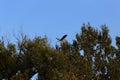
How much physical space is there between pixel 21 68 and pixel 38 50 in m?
1.58

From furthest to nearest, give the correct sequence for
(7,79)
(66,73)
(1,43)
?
(1,43)
(7,79)
(66,73)

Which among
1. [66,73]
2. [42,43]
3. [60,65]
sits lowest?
[66,73]

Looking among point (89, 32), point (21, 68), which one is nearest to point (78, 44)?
point (89, 32)

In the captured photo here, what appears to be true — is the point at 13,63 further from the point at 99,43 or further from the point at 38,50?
the point at 99,43

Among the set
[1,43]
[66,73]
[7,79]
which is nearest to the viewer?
[66,73]

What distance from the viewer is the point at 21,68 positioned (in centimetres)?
3148

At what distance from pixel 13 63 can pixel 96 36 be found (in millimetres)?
6115

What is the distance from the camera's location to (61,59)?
3130 centimetres

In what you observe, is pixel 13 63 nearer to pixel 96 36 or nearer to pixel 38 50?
pixel 38 50

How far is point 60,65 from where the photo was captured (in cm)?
3128

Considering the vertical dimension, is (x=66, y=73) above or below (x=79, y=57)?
below

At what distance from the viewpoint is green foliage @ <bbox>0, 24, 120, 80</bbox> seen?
1212 inches

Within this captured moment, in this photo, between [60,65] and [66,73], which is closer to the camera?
[66,73]

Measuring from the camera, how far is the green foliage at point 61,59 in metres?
30.8
